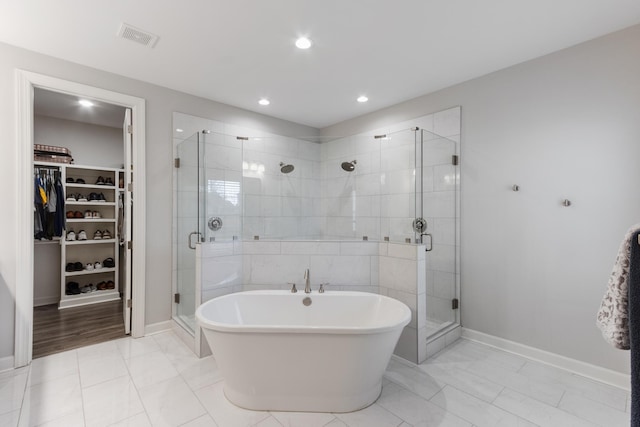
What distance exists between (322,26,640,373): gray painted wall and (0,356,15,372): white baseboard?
158 inches

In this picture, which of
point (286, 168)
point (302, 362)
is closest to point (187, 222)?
point (286, 168)

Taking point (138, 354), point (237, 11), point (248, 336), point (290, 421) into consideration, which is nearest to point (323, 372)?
point (290, 421)

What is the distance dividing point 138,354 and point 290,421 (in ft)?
5.44

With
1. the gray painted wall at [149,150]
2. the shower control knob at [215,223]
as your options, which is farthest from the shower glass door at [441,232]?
the gray painted wall at [149,150]

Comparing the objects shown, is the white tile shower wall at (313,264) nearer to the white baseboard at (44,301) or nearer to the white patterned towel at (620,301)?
the white patterned towel at (620,301)

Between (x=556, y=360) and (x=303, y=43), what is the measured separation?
330cm

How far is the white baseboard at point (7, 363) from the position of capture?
7.35 ft

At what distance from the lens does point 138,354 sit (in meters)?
2.54

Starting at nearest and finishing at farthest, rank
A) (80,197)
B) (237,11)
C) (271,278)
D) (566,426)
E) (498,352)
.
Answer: (566,426) < (237,11) < (498,352) < (271,278) < (80,197)

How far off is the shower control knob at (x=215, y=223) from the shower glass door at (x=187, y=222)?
10 cm

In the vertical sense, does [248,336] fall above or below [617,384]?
above

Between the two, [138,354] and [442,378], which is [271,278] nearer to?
[138,354]

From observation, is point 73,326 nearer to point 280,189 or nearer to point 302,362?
point 280,189

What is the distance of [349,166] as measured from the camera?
3234 millimetres
